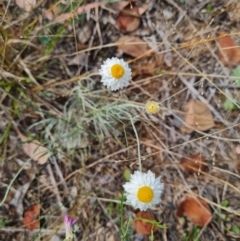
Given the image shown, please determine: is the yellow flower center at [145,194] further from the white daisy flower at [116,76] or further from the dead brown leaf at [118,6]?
the dead brown leaf at [118,6]

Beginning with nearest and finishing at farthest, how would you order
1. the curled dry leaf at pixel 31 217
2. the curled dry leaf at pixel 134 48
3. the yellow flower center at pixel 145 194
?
1. the yellow flower center at pixel 145 194
2. the curled dry leaf at pixel 31 217
3. the curled dry leaf at pixel 134 48

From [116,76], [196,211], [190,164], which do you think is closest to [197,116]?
[190,164]

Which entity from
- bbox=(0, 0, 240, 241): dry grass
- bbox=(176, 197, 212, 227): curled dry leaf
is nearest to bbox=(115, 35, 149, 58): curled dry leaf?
bbox=(0, 0, 240, 241): dry grass

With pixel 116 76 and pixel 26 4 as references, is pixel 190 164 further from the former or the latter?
pixel 26 4

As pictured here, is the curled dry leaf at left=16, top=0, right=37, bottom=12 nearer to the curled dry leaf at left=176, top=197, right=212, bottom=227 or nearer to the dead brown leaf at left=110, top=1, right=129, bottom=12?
the dead brown leaf at left=110, top=1, right=129, bottom=12

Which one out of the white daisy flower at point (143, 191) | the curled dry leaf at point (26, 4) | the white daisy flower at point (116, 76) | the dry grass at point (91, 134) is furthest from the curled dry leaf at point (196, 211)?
the curled dry leaf at point (26, 4)

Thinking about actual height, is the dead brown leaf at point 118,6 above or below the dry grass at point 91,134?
above

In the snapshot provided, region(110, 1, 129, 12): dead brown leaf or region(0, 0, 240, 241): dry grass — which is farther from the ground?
region(110, 1, 129, 12): dead brown leaf
